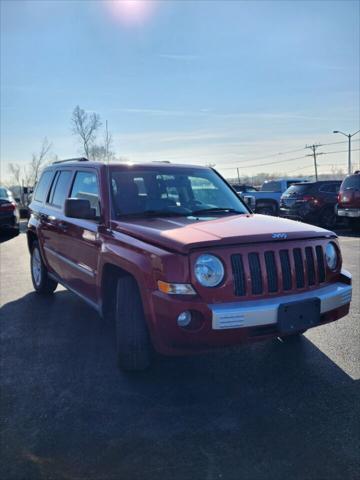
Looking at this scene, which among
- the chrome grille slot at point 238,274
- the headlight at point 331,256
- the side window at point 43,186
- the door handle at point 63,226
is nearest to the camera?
the chrome grille slot at point 238,274

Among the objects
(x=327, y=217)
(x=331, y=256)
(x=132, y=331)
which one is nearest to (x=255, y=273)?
(x=331, y=256)

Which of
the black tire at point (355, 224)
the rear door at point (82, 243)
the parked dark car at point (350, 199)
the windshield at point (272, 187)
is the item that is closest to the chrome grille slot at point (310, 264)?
the rear door at point (82, 243)

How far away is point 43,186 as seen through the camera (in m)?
6.27

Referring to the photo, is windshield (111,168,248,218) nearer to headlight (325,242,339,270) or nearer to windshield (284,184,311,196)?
headlight (325,242,339,270)

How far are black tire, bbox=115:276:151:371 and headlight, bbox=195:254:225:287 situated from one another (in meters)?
0.67

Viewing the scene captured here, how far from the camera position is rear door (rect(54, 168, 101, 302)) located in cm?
415

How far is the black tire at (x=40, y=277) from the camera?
6.22 m

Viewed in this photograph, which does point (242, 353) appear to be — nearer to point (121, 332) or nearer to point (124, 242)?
point (121, 332)

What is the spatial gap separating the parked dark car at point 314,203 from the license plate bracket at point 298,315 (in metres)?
12.2

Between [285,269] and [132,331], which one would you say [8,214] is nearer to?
[132,331]

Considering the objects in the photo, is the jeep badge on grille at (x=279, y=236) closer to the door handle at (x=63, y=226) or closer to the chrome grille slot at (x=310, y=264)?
the chrome grille slot at (x=310, y=264)

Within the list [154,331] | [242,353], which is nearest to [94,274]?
[154,331]

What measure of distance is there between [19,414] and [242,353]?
2004 mm

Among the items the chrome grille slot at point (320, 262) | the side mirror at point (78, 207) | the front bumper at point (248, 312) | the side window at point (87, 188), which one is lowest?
the front bumper at point (248, 312)
